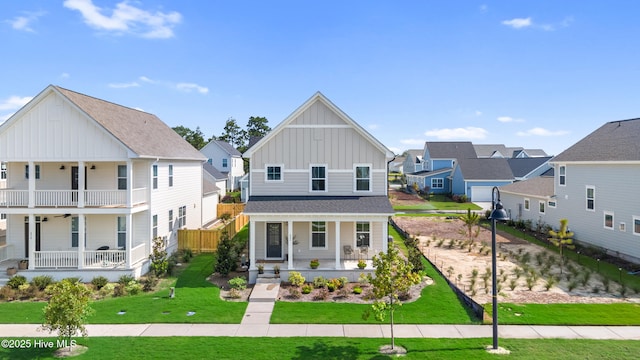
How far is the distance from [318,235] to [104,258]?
1141cm

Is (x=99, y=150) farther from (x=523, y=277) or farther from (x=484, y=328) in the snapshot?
(x=523, y=277)

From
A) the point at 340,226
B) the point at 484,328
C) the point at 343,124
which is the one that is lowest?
the point at 484,328

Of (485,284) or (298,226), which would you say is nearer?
(485,284)

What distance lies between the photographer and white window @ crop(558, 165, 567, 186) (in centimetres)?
2866

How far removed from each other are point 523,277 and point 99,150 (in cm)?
2281

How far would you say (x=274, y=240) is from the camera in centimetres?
2095

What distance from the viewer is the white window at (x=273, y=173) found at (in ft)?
68.8

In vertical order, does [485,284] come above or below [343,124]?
below

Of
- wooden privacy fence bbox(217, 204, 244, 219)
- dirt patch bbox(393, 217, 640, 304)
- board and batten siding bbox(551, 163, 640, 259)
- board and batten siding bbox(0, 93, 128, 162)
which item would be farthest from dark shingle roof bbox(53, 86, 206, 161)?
board and batten siding bbox(551, 163, 640, 259)

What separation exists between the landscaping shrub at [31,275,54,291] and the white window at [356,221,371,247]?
15241mm

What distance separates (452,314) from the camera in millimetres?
14570

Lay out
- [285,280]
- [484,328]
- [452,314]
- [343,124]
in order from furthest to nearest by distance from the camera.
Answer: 1. [343,124]
2. [285,280]
3. [452,314]
4. [484,328]

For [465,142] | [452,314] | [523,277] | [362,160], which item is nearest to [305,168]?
[362,160]

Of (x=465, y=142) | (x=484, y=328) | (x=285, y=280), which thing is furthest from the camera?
(x=465, y=142)
